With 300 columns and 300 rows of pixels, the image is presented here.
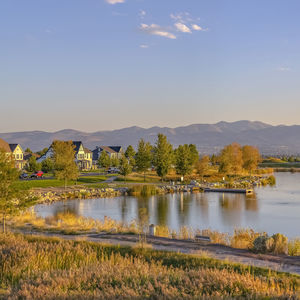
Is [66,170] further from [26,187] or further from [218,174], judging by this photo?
[218,174]

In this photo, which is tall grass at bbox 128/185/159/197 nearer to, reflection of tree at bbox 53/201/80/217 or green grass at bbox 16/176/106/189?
green grass at bbox 16/176/106/189

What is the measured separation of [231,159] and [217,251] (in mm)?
70200

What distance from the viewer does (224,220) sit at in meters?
36.8

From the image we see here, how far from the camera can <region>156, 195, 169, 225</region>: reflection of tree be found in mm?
36394

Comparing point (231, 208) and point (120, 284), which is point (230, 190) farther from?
point (120, 284)

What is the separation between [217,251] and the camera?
17031mm

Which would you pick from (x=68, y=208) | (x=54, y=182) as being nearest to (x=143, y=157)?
(x=54, y=182)

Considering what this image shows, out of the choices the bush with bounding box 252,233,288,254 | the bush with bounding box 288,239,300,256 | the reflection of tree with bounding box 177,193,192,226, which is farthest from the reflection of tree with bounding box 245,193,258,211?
the bush with bounding box 252,233,288,254

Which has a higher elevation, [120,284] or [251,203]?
[120,284]

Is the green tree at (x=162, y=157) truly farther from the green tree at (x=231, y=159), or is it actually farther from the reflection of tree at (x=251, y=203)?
the reflection of tree at (x=251, y=203)

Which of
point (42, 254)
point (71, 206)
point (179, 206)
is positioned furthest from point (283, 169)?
point (42, 254)

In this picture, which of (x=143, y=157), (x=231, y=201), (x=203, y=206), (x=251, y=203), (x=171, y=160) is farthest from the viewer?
(x=171, y=160)

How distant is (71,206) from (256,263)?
32456mm

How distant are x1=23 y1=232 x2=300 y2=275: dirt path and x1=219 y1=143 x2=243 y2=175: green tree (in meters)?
62.8
